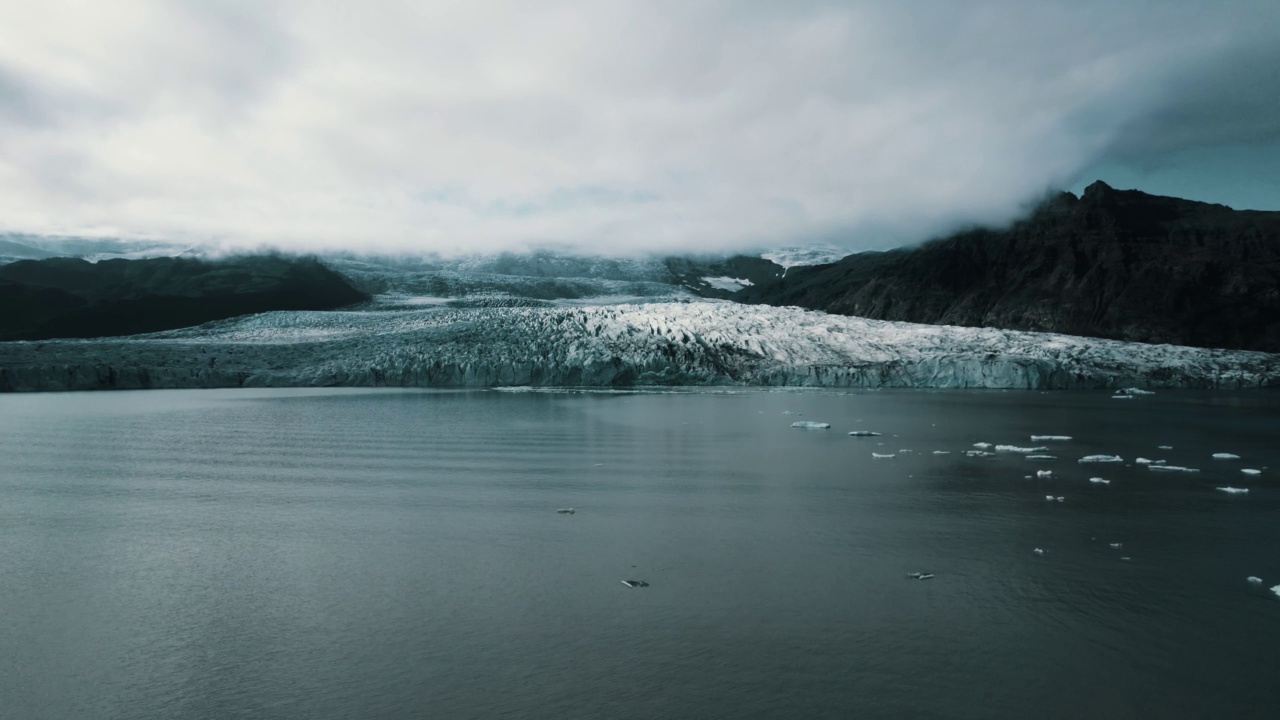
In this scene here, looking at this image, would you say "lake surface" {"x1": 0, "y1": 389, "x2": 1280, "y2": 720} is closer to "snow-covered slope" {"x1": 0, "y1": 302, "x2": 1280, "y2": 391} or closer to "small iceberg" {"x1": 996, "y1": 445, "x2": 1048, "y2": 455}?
"small iceberg" {"x1": 996, "y1": 445, "x2": 1048, "y2": 455}

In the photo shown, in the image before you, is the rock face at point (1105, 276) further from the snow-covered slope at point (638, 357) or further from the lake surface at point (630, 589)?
the lake surface at point (630, 589)

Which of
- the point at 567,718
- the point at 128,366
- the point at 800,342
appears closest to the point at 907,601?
the point at 567,718

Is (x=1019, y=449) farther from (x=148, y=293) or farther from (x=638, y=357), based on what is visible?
(x=148, y=293)

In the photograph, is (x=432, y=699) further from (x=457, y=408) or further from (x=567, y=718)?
(x=457, y=408)

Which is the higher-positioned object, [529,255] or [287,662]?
[529,255]

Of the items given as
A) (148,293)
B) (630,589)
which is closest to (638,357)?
(630,589)

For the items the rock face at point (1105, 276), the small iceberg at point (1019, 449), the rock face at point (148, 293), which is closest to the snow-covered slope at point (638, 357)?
the small iceberg at point (1019, 449)
